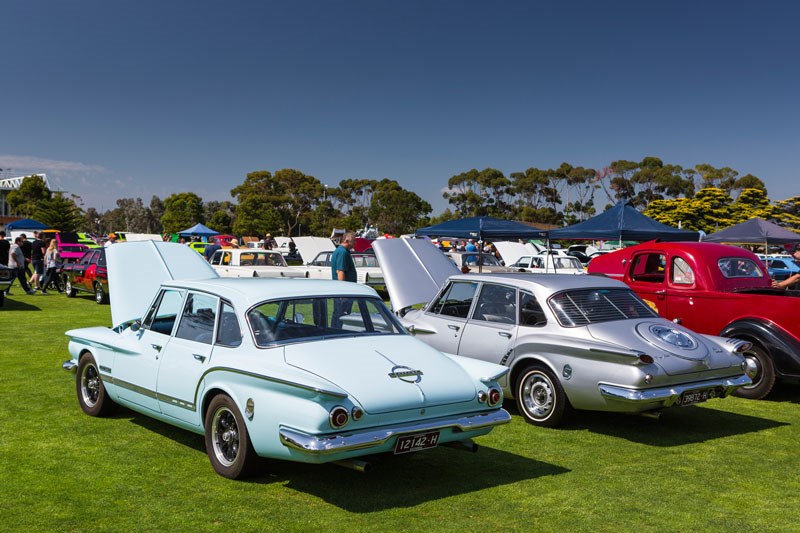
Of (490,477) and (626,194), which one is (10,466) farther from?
(626,194)

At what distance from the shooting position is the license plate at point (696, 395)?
6.66 metres

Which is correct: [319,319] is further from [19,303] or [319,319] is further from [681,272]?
[19,303]

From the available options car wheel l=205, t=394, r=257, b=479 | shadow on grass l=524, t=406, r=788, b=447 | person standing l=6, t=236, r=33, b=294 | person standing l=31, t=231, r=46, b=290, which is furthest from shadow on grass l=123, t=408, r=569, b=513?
person standing l=31, t=231, r=46, b=290

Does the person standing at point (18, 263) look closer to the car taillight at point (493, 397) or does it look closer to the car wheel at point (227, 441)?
the car wheel at point (227, 441)

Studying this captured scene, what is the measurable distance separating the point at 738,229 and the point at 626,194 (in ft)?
268

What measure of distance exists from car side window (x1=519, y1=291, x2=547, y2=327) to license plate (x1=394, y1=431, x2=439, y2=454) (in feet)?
9.00

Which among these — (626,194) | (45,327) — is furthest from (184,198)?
(45,327)

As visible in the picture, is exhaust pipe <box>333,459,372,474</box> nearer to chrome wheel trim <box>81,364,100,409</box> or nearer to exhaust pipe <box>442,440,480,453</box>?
exhaust pipe <box>442,440,480,453</box>

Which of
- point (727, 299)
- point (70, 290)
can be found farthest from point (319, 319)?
point (70, 290)

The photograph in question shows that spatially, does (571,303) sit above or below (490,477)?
above

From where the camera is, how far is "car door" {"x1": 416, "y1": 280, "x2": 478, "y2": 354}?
8.27 meters

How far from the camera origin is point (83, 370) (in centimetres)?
734

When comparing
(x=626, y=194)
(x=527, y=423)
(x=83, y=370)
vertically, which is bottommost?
(x=527, y=423)

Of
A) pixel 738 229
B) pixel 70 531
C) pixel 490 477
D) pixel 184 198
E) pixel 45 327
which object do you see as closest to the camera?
pixel 70 531
